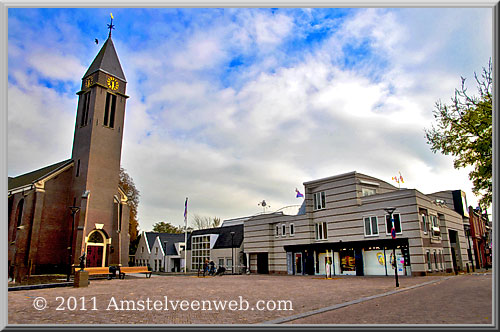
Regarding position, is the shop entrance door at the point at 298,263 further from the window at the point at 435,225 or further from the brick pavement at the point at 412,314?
the brick pavement at the point at 412,314

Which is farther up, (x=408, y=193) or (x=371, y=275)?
(x=408, y=193)

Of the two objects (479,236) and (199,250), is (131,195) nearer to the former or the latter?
(199,250)

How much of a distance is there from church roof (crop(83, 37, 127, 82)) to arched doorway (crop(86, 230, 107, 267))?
55.4ft

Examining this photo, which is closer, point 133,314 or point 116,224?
point 133,314

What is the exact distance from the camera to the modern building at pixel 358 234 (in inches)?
1192

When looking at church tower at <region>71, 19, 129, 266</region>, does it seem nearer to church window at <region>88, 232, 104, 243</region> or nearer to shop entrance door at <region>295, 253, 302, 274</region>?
church window at <region>88, 232, 104, 243</region>

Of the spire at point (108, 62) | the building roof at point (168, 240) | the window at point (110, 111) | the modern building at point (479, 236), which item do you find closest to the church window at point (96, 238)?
the window at point (110, 111)

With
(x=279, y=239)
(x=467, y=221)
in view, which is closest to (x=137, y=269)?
(x=279, y=239)

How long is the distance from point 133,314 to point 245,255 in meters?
39.1

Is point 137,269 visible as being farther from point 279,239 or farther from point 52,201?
point 279,239

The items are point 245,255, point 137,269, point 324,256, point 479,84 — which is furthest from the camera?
point 245,255

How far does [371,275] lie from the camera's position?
3136cm

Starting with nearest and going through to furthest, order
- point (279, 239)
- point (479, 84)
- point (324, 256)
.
A: point (479, 84) → point (324, 256) → point (279, 239)

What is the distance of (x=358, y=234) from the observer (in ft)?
111
